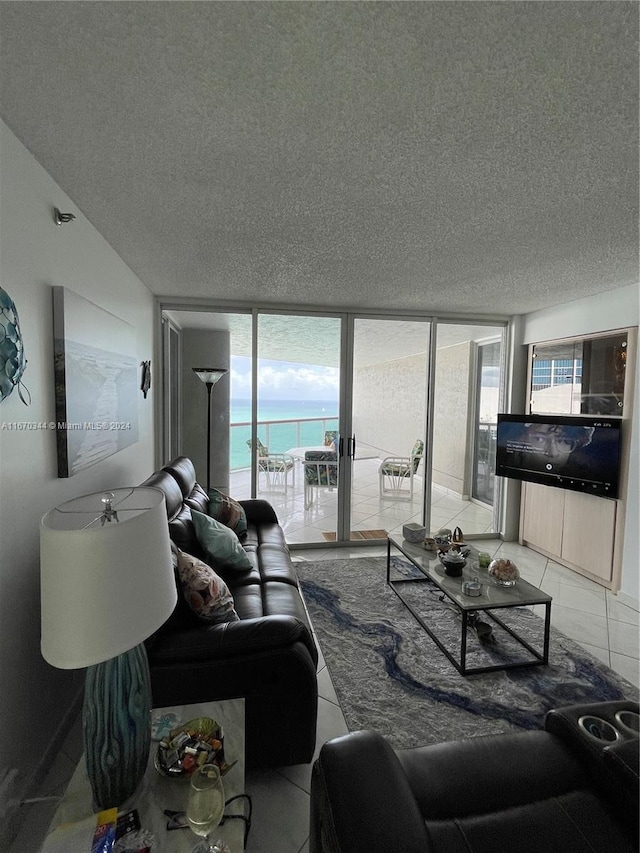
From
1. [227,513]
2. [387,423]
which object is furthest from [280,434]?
[227,513]

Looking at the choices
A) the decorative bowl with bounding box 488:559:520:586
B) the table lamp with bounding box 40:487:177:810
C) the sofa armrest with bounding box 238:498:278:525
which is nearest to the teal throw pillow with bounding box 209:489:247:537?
the sofa armrest with bounding box 238:498:278:525

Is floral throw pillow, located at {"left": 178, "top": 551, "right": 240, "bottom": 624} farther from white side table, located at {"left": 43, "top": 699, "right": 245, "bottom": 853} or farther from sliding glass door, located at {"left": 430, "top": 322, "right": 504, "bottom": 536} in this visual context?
sliding glass door, located at {"left": 430, "top": 322, "right": 504, "bottom": 536}

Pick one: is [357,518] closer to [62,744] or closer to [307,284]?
[307,284]

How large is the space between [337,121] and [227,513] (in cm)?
257

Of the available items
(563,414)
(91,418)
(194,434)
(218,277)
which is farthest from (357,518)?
(91,418)

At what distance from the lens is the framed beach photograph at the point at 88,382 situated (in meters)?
1.84

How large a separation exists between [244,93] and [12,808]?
2.48 meters

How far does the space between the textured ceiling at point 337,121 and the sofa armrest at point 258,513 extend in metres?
2.04

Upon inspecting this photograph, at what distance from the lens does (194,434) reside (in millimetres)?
4480

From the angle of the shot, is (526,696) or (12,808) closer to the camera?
(12,808)

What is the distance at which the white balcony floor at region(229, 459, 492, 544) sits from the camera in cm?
459

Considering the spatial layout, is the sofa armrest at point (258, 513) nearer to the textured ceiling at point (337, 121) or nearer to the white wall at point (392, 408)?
the white wall at point (392, 408)

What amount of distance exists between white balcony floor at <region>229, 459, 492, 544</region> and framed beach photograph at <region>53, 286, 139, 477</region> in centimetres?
198

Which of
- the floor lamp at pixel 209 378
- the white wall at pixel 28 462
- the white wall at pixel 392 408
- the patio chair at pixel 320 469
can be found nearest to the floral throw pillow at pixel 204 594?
the white wall at pixel 28 462
